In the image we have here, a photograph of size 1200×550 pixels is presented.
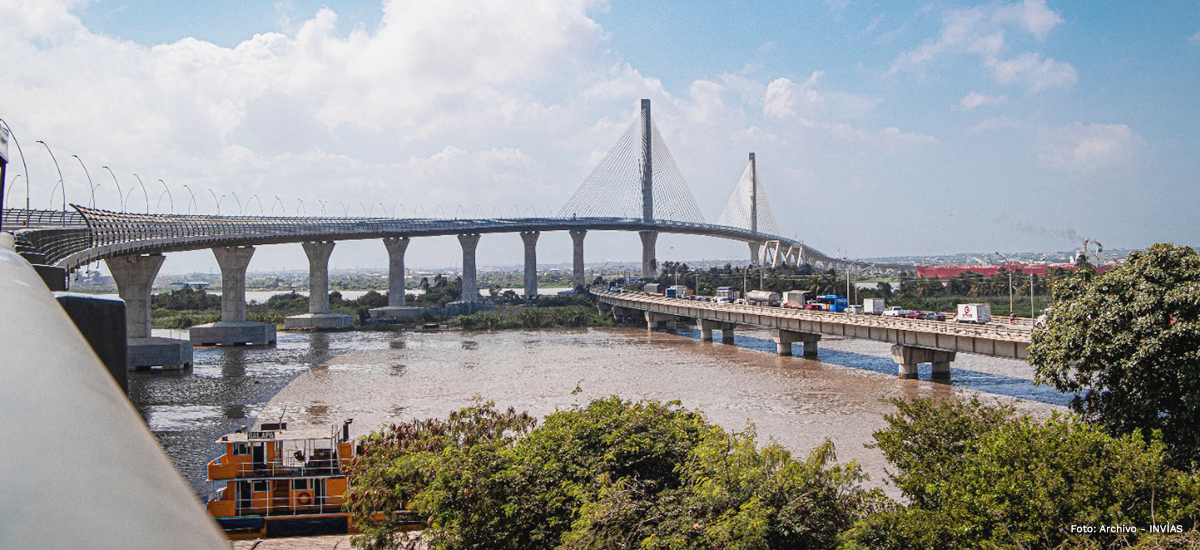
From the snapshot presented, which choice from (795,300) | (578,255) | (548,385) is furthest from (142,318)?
(578,255)

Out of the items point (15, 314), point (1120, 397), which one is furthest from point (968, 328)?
point (15, 314)

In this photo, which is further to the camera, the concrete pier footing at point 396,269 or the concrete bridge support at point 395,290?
the concrete pier footing at point 396,269

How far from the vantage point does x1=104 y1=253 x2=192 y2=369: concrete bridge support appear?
48.6 m

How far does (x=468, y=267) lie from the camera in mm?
102250

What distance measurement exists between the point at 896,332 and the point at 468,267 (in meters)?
66.3

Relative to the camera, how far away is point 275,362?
5256 cm

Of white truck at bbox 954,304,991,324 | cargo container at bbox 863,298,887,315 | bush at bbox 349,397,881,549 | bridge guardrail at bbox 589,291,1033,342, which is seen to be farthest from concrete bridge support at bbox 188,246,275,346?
bush at bbox 349,397,881,549

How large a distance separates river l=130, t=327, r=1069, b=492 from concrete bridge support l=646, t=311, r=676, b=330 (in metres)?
12.8

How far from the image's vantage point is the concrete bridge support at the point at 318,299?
79000mm

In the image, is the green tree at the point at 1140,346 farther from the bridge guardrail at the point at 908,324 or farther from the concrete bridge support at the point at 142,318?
the concrete bridge support at the point at 142,318

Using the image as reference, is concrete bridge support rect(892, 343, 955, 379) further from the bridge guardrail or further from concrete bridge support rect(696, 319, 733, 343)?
concrete bridge support rect(696, 319, 733, 343)

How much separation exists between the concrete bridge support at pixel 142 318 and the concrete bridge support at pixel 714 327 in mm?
33818

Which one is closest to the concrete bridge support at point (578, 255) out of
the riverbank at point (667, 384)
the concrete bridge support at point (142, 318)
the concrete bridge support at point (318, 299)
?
the concrete bridge support at point (318, 299)

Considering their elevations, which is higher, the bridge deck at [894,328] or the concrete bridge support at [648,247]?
the concrete bridge support at [648,247]
